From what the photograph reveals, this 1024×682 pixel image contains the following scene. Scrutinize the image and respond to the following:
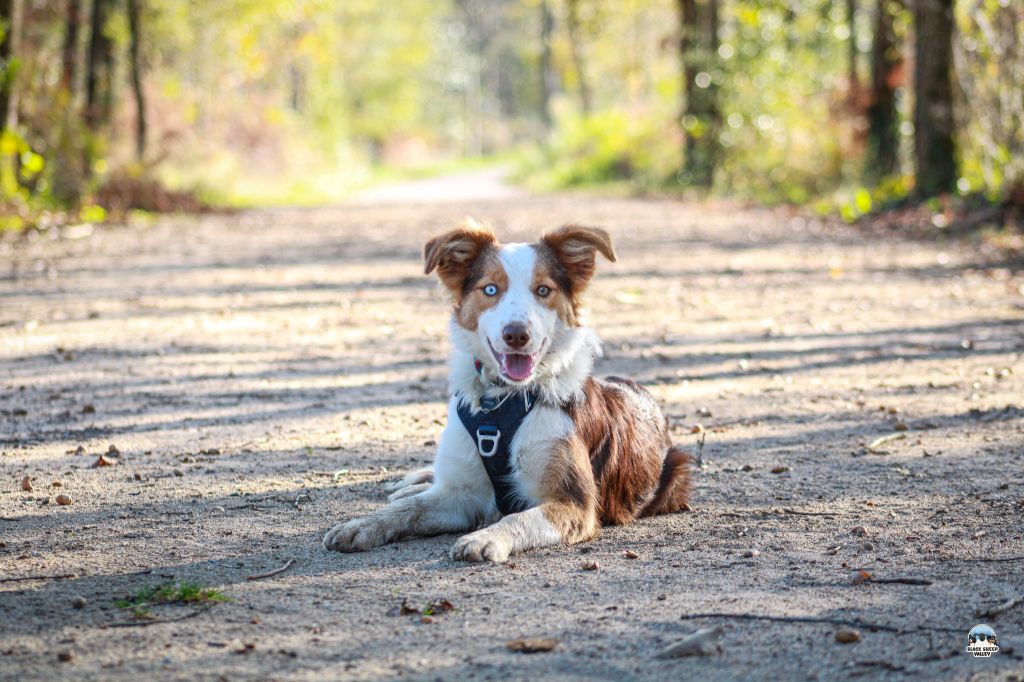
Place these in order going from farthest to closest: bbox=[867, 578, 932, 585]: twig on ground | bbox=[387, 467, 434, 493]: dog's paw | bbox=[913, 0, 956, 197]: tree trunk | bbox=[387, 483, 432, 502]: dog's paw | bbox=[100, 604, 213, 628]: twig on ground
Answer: bbox=[913, 0, 956, 197]: tree trunk, bbox=[387, 467, 434, 493]: dog's paw, bbox=[387, 483, 432, 502]: dog's paw, bbox=[867, 578, 932, 585]: twig on ground, bbox=[100, 604, 213, 628]: twig on ground

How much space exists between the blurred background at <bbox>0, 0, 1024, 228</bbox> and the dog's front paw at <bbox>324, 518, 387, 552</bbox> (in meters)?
15.1

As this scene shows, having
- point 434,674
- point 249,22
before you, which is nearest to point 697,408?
point 434,674

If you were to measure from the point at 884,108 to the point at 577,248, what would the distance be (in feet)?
69.5

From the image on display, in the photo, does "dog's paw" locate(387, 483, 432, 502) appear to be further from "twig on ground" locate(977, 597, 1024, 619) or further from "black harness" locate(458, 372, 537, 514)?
"twig on ground" locate(977, 597, 1024, 619)

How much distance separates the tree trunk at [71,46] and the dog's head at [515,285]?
2033 cm

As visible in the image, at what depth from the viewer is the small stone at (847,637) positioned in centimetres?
416

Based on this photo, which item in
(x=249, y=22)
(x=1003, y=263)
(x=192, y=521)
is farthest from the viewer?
(x=249, y=22)

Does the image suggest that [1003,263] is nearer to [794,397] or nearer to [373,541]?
[794,397]

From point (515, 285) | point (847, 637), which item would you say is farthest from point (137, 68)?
point (847, 637)

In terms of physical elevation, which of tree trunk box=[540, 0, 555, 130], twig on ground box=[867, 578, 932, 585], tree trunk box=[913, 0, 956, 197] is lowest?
twig on ground box=[867, 578, 932, 585]

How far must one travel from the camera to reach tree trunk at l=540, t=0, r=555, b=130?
225 ft

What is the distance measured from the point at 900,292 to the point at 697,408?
6.37 m

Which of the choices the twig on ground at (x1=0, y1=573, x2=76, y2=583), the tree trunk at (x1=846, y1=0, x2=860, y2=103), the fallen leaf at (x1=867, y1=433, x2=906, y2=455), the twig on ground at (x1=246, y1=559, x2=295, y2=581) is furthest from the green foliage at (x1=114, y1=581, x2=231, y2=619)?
the tree trunk at (x1=846, y1=0, x2=860, y2=103)

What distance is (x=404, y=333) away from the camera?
12.0 meters
